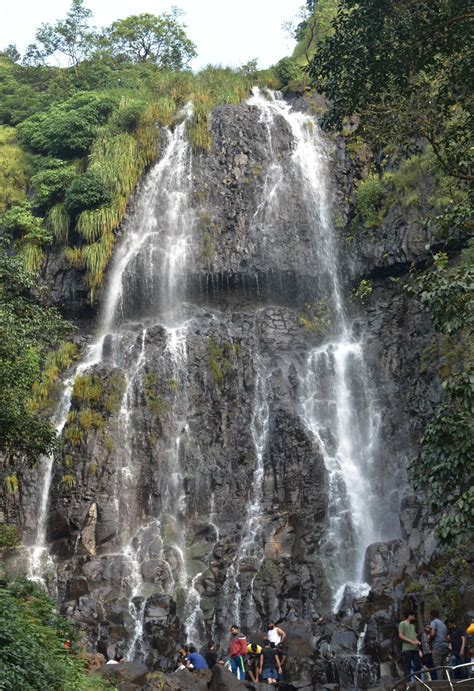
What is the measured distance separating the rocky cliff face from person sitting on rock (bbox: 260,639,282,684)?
4.02 feet

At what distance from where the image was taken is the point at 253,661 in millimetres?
14664

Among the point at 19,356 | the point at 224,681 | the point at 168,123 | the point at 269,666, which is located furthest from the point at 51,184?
the point at 224,681

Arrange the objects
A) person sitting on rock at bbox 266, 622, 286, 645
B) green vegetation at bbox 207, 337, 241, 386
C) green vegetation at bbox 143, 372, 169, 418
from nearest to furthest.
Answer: person sitting on rock at bbox 266, 622, 286, 645 → green vegetation at bbox 143, 372, 169, 418 → green vegetation at bbox 207, 337, 241, 386

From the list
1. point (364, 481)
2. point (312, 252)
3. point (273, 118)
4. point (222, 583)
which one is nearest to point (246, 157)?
point (273, 118)

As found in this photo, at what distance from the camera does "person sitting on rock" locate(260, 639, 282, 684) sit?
45.4ft

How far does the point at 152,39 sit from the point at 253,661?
121ft

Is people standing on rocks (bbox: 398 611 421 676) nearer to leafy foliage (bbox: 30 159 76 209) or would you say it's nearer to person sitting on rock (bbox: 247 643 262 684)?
person sitting on rock (bbox: 247 643 262 684)

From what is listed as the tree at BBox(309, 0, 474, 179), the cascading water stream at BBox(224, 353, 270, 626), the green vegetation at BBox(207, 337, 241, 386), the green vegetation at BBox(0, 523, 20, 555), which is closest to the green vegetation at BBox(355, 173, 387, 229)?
the cascading water stream at BBox(224, 353, 270, 626)

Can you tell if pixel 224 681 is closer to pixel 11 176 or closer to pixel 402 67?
Answer: pixel 402 67

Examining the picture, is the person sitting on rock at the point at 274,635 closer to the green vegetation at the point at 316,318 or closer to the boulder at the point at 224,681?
the boulder at the point at 224,681

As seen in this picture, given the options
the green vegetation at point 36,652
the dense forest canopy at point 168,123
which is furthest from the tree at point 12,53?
the green vegetation at point 36,652

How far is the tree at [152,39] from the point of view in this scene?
41.7m

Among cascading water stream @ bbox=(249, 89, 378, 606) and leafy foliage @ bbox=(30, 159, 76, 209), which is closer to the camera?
cascading water stream @ bbox=(249, 89, 378, 606)

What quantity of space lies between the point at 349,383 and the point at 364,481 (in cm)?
351
